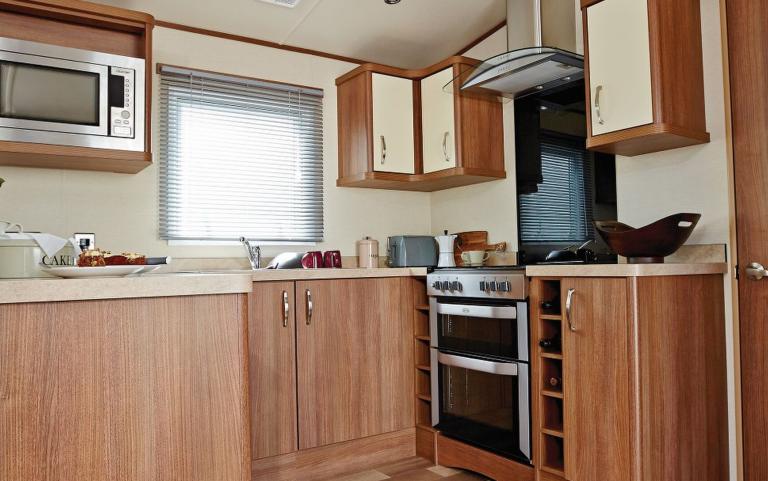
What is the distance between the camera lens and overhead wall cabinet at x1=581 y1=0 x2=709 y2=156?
7.50 ft

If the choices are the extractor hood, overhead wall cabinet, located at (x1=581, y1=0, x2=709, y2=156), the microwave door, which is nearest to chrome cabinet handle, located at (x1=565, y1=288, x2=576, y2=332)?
overhead wall cabinet, located at (x1=581, y1=0, x2=709, y2=156)

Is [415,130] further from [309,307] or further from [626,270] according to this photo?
[626,270]

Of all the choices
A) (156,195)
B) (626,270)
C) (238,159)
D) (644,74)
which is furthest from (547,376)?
(156,195)

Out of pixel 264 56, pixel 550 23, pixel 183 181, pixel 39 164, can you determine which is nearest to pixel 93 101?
pixel 39 164

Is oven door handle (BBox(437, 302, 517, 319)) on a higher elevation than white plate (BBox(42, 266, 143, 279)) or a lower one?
lower

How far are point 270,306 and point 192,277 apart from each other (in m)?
1.41

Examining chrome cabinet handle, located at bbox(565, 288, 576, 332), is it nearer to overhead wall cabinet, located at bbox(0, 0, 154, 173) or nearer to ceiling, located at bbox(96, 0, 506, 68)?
ceiling, located at bbox(96, 0, 506, 68)

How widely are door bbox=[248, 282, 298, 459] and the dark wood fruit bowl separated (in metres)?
1.48

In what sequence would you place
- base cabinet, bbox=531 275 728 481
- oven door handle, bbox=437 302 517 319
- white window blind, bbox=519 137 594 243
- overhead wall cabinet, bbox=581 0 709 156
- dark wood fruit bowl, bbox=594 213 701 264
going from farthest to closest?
white window blind, bbox=519 137 594 243
oven door handle, bbox=437 302 517 319
overhead wall cabinet, bbox=581 0 709 156
dark wood fruit bowl, bbox=594 213 701 264
base cabinet, bbox=531 275 728 481

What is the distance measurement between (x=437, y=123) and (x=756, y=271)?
6.06 ft

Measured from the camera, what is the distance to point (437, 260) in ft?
11.6

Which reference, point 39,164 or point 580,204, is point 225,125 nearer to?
point 39,164

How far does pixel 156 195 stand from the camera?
3.08 metres

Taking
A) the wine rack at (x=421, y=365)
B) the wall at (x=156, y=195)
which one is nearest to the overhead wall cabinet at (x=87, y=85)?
the wall at (x=156, y=195)
